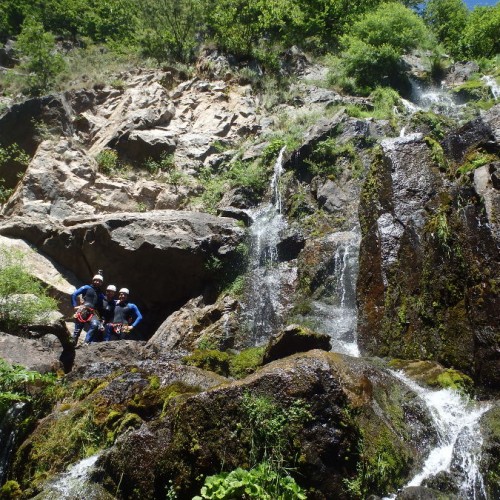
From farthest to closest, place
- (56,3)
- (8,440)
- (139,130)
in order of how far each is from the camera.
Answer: (56,3), (139,130), (8,440)

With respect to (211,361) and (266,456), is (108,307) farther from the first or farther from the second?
(266,456)

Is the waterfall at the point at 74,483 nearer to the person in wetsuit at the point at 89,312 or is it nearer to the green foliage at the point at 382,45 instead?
the person in wetsuit at the point at 89,312

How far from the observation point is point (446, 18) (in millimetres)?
29031

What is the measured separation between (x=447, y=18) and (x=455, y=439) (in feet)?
97.3

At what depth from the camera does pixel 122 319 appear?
38.1ft

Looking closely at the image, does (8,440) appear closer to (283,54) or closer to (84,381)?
(84,381)

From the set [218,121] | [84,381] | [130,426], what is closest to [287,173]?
[218,121]

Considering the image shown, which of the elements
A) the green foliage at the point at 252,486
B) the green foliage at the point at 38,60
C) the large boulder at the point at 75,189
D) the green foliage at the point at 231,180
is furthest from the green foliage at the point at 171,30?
the green foliage at the point at 252,486

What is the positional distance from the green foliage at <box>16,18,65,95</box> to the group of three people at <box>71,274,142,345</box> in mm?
13045

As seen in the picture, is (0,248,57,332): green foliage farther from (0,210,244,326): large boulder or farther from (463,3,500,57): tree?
(463,3,500,57): tree

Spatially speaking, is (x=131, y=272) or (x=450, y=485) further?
(x=131, y=272)

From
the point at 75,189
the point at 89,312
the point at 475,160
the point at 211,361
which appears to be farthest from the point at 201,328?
the point at 75,189

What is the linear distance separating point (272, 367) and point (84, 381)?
3.33m

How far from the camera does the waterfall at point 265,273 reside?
1189cm
